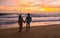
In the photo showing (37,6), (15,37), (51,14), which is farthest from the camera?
(51,14)

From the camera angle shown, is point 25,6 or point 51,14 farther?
point 51,14

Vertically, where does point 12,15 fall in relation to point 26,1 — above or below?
below

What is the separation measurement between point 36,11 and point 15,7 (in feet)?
11.5

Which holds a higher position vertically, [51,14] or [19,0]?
[19,0]

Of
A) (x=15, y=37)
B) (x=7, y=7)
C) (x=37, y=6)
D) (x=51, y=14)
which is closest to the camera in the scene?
(x=15, y=37)

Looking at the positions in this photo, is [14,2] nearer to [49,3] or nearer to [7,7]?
[7,7]

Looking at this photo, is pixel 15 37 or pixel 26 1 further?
pixel 26 1

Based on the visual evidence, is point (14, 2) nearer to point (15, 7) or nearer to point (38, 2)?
point (15, 7)

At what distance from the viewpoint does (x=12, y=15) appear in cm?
2670

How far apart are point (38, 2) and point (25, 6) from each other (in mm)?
1992

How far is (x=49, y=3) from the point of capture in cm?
2455

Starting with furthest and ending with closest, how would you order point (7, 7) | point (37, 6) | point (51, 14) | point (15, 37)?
point (51, 14), point (37, 6), point (7, 7), point (15, 37)

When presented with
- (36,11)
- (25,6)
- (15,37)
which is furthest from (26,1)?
(15,37)

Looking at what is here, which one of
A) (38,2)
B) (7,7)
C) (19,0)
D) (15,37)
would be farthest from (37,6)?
(15,37)
